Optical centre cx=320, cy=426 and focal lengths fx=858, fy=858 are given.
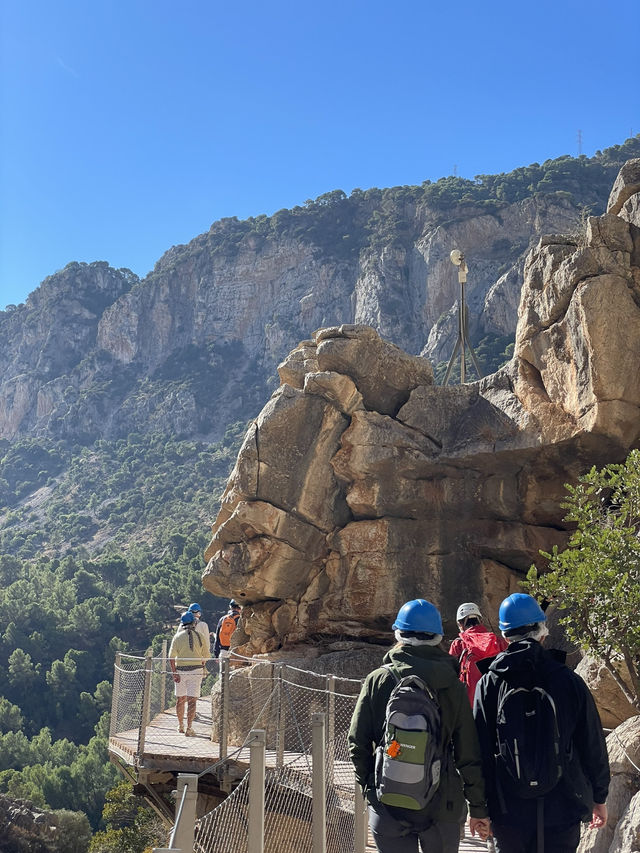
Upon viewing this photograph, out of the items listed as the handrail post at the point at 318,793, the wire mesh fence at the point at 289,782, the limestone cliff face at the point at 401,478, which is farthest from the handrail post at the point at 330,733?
the limestone cliff face at the point at 401,478

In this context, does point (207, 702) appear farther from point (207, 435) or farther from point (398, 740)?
point (207, 435)

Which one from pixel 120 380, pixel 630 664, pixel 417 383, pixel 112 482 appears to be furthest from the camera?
pixel 120 380

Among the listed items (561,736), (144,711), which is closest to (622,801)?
(561,736)

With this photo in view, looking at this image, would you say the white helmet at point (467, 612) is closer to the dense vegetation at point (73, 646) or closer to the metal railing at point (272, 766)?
the metal railing at point (272, 766)

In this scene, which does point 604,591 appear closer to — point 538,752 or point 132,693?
point 538,752

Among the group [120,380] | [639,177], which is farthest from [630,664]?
[120,380]

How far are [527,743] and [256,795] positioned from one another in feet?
7.74

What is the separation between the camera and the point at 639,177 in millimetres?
14617

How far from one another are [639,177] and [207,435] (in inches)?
3372

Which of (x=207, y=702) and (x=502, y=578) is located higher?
(x=502, y=578)

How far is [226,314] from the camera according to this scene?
113500 mm

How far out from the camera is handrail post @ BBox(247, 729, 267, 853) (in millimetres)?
5164

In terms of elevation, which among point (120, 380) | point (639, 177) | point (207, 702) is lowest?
point (207, 702)

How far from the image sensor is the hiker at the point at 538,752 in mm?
3564
